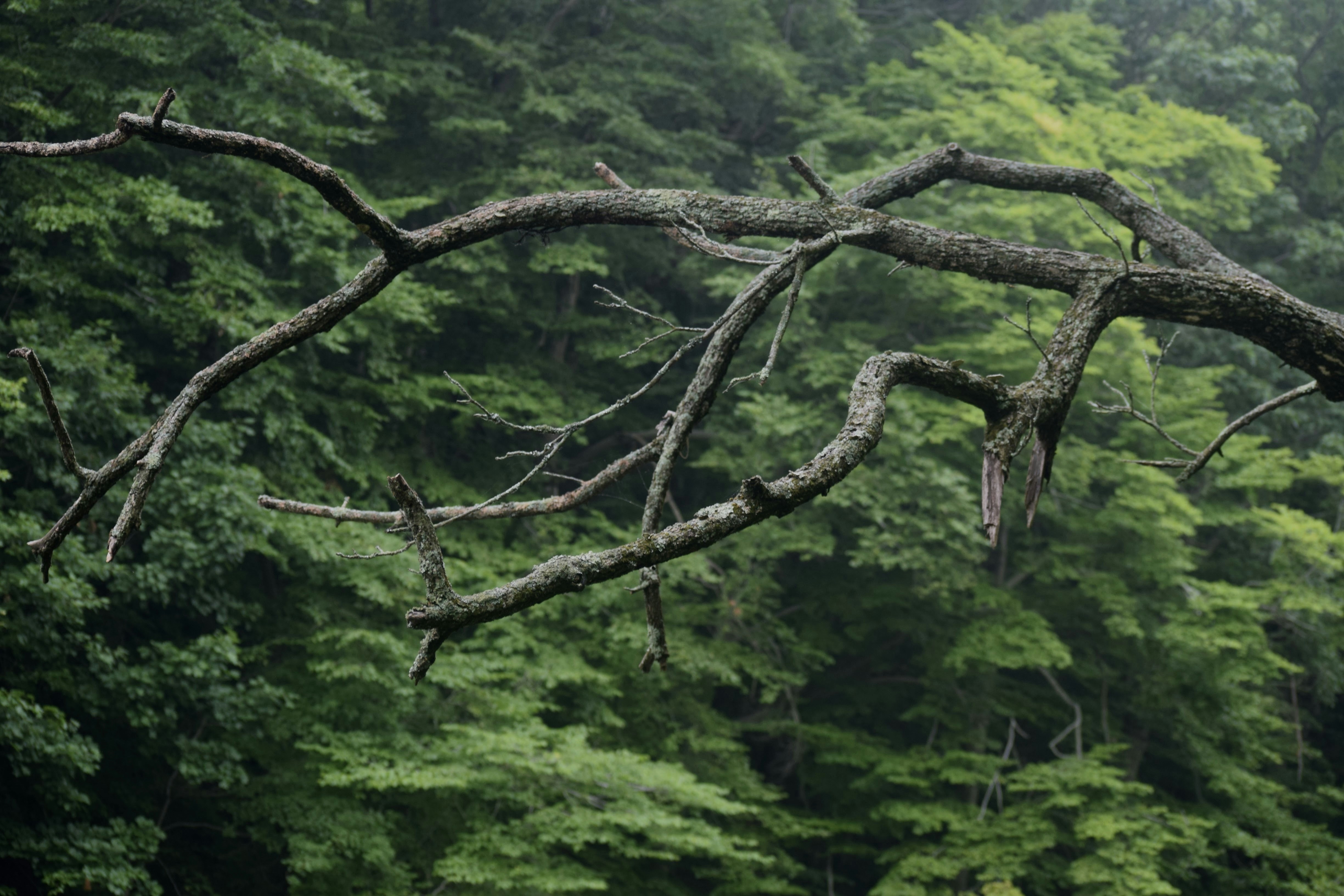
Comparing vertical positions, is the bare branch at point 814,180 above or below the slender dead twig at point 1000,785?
above

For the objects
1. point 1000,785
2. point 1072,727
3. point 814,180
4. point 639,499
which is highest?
point 814,180

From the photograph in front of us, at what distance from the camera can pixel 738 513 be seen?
175 centimetres

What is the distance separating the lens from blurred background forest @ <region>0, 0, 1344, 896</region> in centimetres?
646

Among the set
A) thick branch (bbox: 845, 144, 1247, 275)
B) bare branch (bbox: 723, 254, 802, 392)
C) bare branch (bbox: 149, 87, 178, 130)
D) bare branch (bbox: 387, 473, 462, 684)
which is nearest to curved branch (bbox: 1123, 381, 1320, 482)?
thick branch (bbox: 845, 144, 1247, 275)

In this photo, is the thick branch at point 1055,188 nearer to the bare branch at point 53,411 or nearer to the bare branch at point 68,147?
the bare branch at point 68,147

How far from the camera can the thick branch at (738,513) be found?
1528mm

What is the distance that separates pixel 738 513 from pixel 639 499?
10.7 metres

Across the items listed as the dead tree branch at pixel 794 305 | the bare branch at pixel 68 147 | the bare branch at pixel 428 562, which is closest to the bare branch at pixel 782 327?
the dead tree branch at pixel 794 305

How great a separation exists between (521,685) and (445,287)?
13.0 ft

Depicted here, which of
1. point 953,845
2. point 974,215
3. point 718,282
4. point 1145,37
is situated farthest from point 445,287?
point 1145,37

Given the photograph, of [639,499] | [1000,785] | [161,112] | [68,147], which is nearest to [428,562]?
[161,112]

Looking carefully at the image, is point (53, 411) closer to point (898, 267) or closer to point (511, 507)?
point (511, 507)

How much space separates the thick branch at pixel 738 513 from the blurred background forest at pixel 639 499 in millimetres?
4002

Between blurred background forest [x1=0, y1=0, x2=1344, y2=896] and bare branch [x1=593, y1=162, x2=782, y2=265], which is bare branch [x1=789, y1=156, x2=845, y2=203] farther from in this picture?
blurred background forest [x1=0, y1=0, x2=1344, y2=896]
